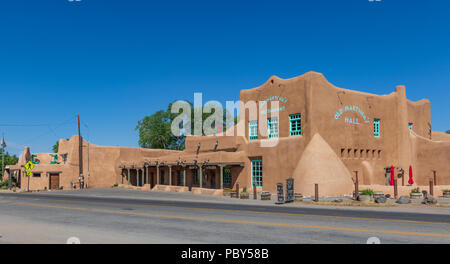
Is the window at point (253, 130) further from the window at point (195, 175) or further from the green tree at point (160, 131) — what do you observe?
the green tree at point (160, 131)

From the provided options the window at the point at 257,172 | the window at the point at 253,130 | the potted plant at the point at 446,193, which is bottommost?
the potted plant at the point at 446,193

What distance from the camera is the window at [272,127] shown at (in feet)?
121

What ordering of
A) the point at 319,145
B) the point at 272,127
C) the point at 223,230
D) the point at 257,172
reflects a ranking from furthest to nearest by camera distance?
the point at 257,172 → the point at 272,127 → the point at 319,145 → the point at 223,230

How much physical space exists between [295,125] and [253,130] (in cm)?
502

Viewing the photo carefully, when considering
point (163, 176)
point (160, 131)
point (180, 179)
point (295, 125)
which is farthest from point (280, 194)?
point (160, 131)

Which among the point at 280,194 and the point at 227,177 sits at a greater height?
the point at 227,177

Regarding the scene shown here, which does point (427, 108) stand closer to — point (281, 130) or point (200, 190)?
point (281, 130)

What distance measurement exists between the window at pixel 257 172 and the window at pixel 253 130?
7.83 ft

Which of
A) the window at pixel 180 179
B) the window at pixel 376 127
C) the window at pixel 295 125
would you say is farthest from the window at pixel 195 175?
the window at pixel 376 127

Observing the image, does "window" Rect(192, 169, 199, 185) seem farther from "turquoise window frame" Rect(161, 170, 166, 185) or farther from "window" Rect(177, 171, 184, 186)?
"turquoise window frame" Rect(161, 170, 166, 185)

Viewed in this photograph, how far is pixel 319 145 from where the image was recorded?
32812 mm

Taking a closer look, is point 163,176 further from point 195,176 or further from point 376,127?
point 376,127

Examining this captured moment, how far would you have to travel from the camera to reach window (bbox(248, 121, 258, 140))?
128 feet
